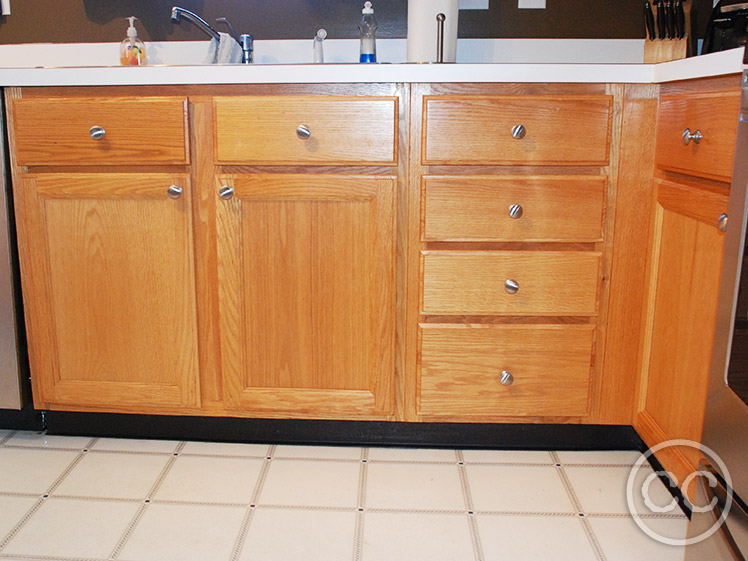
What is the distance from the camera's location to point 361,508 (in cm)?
148

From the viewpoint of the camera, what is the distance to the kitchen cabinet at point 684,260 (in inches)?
49.4

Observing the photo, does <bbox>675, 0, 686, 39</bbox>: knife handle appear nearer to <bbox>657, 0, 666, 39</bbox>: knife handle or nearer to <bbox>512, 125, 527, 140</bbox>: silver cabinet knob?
<bbox>657, 0, 666, 39</bbox>: knife handle

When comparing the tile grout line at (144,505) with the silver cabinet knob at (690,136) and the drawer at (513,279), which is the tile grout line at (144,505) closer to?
the drawer at (513,279)

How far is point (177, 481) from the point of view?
1582mm

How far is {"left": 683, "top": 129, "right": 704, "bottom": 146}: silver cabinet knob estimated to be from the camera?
1322 mm

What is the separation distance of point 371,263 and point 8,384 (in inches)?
35.8

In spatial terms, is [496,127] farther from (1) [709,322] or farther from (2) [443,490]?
(2) [443,490]

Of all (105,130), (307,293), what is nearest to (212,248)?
(307,293)

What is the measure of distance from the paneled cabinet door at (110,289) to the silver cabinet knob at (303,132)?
28cm

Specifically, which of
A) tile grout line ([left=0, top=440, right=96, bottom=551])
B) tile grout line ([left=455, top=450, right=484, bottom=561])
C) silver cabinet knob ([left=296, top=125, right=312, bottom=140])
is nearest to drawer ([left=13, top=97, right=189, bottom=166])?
silver cabinet knob ([left=296, top=125, right=312, bottom=140])

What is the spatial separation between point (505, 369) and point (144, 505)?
32.3 inches

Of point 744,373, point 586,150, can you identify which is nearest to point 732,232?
point 744,373

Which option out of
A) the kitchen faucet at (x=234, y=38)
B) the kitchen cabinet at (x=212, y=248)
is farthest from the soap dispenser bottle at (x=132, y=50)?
the kitchen cabinet at (x=212, y=248)

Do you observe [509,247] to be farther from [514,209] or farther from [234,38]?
[234,38]
